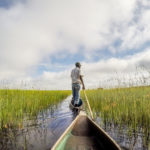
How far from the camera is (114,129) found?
3924 mm

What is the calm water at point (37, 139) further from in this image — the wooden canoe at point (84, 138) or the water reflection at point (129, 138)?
the wooden canoe at point (84, 138)

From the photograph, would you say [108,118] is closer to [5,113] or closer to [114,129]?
[114,129]

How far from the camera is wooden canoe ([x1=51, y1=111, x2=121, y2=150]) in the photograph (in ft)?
7.71

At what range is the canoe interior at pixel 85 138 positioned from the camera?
2439mm

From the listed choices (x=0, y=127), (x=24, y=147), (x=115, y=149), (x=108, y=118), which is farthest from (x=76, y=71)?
(x=115, y=149)

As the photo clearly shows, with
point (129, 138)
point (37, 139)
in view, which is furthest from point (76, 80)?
point (129, 138)

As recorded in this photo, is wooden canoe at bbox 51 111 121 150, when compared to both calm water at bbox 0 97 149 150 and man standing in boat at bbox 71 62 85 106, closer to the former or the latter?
calm water at bbox 0 97 149 150

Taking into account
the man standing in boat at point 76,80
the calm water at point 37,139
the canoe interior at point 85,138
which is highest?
the man standing in boat at point 76,80

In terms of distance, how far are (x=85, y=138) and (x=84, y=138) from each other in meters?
0.02

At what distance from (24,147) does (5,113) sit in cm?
168

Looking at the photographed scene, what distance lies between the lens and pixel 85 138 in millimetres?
3061

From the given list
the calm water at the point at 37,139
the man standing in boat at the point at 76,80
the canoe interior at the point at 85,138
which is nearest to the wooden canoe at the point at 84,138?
the canoe interior at the point at 85,138

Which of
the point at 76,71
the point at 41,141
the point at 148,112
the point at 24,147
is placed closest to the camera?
the point at 24,147

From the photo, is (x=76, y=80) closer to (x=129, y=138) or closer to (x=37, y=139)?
(x=37, y=139)
